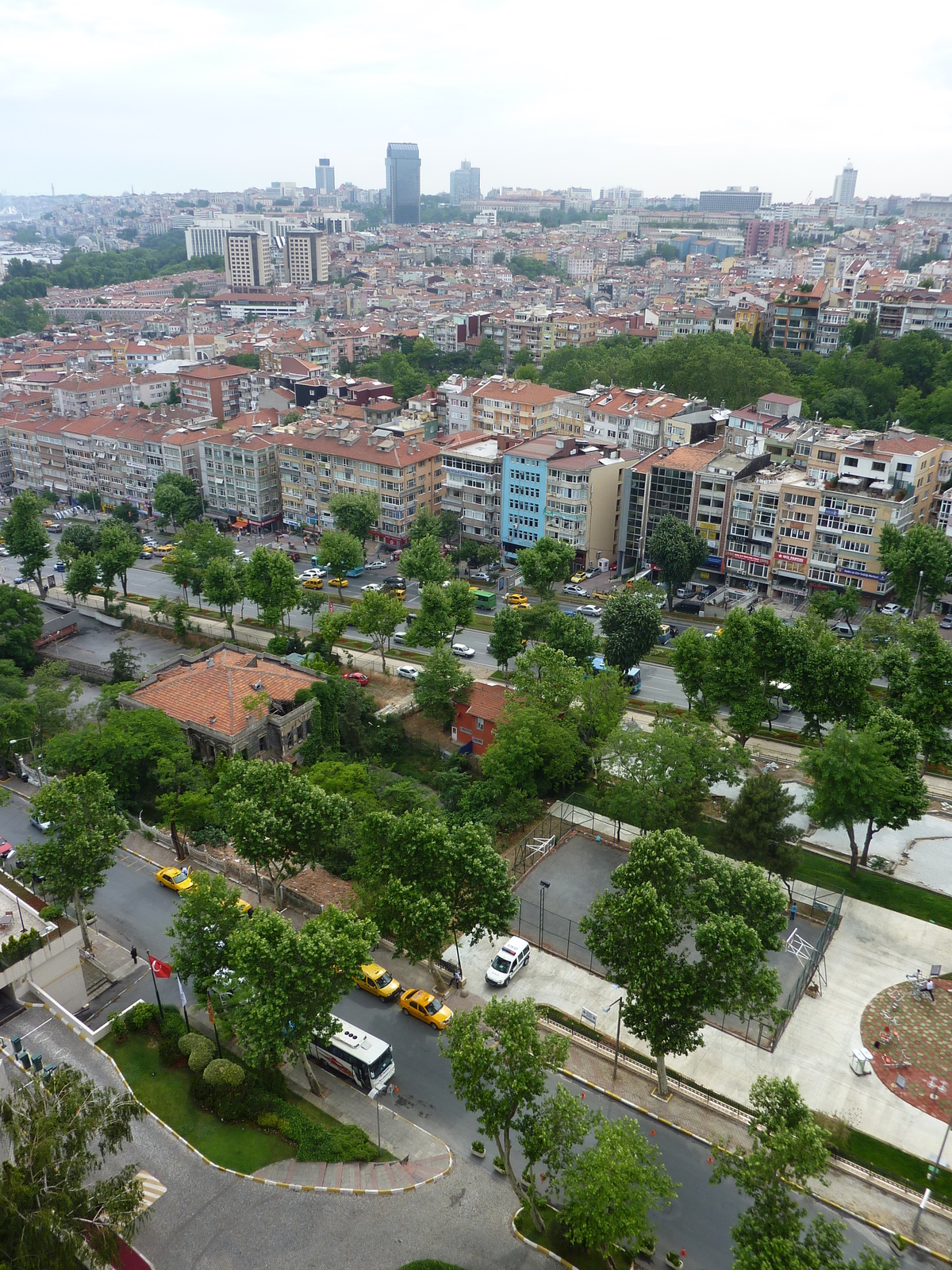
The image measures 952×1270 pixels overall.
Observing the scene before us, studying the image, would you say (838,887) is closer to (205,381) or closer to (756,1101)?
(756,1101)

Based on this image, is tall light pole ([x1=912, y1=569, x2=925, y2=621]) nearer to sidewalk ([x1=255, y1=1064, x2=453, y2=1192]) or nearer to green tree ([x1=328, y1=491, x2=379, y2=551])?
green tree ([x1=328, y1=491, x2=379, y2=551])

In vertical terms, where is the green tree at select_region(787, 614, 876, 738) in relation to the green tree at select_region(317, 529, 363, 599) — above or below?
above

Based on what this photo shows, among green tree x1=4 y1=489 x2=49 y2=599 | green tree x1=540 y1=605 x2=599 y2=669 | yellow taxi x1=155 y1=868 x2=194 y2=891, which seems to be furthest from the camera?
green tree x1=4 y1=489 x2=49 y2=599

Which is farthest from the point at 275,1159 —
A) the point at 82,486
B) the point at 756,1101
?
the point at 82,486

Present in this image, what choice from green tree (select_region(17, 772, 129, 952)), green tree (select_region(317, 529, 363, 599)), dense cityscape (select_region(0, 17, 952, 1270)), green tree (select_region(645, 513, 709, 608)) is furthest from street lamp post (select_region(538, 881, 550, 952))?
green tree (select_region(317, 529, 363, 599))

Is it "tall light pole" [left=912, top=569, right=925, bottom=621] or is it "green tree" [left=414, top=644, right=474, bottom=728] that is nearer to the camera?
"green tree" [left=414, top=644, right=474, bottom=728]

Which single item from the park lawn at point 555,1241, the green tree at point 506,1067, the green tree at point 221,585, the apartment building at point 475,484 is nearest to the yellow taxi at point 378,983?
the green tree at point 506,1067
